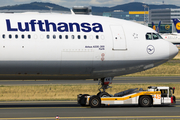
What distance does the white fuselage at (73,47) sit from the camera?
26.2 metres

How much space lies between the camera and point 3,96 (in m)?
36.0

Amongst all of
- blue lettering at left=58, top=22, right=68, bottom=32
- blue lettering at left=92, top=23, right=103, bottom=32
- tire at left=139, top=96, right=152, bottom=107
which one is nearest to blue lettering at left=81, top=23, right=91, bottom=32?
blue lettering at left=92, top=23, right=103, bottom=32

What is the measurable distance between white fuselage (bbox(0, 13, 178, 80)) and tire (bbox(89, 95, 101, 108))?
6.77 ft

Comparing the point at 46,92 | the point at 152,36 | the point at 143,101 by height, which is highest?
the point at 152,36

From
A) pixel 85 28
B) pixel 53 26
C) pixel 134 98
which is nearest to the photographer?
pixel 53 26

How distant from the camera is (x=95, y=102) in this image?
27578mm

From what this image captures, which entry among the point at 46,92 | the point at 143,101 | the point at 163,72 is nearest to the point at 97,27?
the point at 143,101

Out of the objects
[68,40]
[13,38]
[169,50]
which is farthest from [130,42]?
[13,38]

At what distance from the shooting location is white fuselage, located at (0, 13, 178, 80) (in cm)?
2622

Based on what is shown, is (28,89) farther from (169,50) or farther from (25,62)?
(169,50)

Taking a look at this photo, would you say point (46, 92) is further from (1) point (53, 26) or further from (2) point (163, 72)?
(2) point (163, 72)

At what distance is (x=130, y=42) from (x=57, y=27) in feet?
20.2

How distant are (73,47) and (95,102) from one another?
4843 millimetres

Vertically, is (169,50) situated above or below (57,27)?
below
